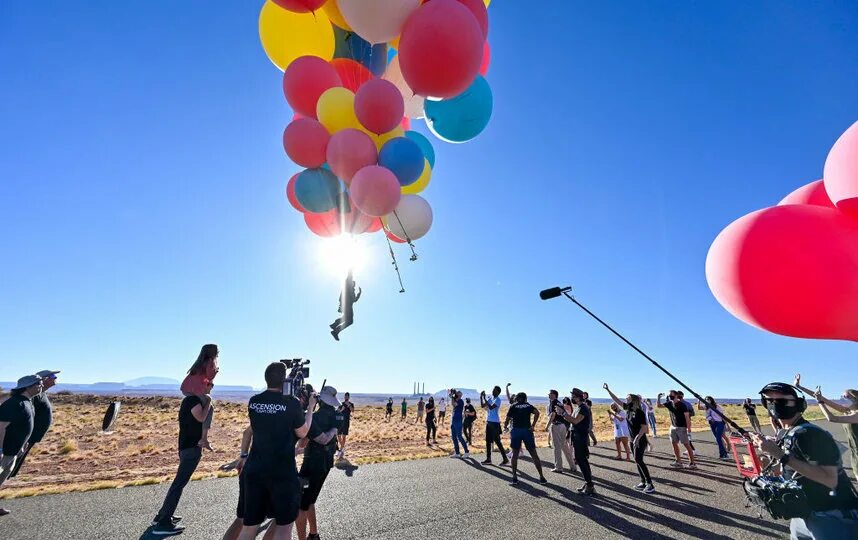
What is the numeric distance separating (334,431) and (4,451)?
4.47 m

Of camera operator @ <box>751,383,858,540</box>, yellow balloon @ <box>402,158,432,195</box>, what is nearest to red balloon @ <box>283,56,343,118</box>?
yellow balloon @ <box>402,158,432,195</box>

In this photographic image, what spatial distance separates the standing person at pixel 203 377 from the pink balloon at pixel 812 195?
6.12 m

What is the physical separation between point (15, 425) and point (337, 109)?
19.1 feet

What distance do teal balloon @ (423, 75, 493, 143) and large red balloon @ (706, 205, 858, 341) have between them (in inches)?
122

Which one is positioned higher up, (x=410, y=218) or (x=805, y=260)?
(x=410, y=218)

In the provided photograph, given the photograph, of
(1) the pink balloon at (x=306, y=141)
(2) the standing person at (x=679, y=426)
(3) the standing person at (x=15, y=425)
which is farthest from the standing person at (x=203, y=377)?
(2) the standing person at (x=679, y=426)

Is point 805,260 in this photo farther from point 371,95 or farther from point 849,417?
point 371,95

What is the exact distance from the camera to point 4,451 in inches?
196

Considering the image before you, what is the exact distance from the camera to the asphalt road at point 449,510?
4.92m

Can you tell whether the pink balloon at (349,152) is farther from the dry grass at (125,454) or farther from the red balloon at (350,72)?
the dry grass at (125,454)

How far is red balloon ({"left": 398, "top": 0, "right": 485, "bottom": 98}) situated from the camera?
12.6 ft

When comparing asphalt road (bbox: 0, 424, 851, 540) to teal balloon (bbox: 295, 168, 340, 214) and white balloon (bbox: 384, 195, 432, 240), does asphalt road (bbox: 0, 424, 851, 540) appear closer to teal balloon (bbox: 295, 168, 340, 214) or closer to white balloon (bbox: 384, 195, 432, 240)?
white balloon (bbox: 384, 195, 432, 240)

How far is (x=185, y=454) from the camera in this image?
15.0 ft

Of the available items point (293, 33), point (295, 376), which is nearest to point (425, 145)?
point (293, 33)
